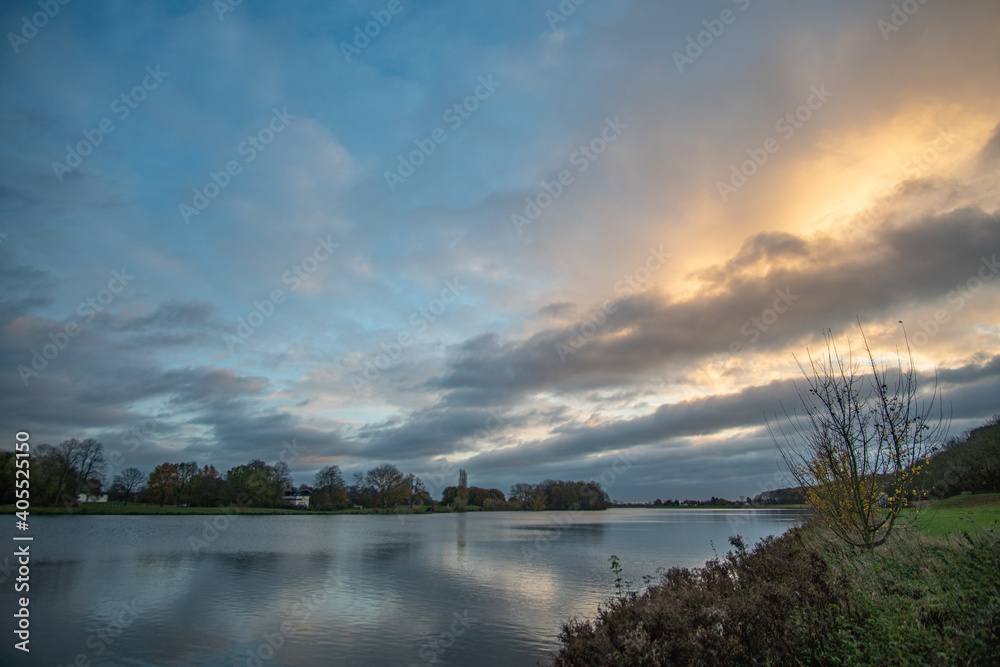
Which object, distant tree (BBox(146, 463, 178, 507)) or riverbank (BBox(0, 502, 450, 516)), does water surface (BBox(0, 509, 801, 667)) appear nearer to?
riverbank (BBox(0, 502, 450, 516))

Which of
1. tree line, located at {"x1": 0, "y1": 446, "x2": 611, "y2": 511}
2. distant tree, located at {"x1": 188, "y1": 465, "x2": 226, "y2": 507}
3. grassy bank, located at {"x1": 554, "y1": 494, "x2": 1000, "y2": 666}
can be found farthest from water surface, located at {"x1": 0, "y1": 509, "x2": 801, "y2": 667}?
distant tree, located at {"x1": 188, "y1": 465, "x2": 226, "y2": 507}

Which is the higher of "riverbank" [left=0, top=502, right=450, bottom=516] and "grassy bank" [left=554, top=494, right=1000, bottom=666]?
"grassy bank" [left=554, top=494, right=1000, bottom=666]

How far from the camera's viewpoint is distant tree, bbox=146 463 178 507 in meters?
122

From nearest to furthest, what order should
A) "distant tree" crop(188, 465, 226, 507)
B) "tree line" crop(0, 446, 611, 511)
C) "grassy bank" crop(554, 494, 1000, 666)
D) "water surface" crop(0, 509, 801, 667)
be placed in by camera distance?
"grassy bank" crop(554, 494, 1000, 666), "water surface" crop(0, 509, 801, 667), "tree line" crop(0, 446, 611, 511), "distant tree" crop(188, 465, 226, 507)

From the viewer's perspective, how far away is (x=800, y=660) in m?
7.27

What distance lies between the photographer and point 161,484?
122062 millimetres

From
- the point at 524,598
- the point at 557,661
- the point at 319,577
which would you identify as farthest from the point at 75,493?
the point at 557,661

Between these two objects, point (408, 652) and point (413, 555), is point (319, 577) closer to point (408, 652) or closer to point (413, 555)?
point (413, 555)

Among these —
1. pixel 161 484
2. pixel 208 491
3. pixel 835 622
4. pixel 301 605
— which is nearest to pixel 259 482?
pixel 208 491

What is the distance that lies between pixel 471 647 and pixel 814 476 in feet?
37.9

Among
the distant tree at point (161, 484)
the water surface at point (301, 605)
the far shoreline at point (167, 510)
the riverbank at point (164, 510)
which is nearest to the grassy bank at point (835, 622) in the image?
the water surface at point (301, 605)

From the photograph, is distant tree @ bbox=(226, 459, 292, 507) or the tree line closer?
the tree line

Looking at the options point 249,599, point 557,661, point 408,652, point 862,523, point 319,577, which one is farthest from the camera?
point 319,577

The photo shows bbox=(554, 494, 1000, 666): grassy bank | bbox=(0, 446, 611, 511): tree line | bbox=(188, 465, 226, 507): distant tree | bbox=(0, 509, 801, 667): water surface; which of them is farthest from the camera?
bbox=(188, 465, 226, 507): distant tree
